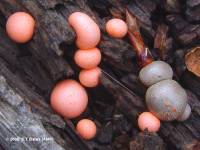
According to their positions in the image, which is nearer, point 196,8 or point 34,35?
point 34,35

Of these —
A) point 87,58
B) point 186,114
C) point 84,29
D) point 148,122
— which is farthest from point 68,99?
point 186,114

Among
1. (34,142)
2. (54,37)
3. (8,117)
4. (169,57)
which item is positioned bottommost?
(169,57)

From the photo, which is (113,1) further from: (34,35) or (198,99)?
(198,99)

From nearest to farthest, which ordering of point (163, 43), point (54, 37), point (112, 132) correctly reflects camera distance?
1. point (54, 37)
2. point (112, 132)
3. point (163, 43)

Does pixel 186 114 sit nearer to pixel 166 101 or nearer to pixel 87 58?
pixel 166 101

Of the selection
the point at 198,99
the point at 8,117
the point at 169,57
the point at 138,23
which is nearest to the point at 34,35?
the point at 8,117

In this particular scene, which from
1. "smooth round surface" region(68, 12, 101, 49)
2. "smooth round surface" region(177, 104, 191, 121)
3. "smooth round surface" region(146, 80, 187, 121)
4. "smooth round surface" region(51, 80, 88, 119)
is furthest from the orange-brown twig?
"smooth round surface" region(51, 80, 88, 119)

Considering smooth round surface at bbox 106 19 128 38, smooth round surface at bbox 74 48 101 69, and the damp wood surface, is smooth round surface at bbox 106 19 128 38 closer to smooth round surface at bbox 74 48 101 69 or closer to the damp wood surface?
the damp wood surface
